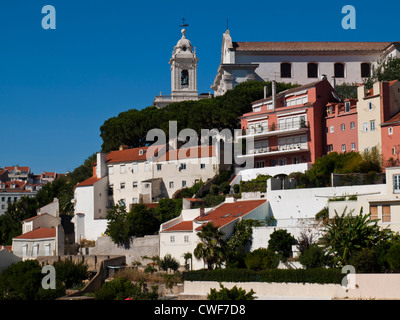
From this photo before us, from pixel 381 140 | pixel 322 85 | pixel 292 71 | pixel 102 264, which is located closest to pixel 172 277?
pixel 102 264

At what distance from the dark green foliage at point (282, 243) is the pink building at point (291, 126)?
53.5ft

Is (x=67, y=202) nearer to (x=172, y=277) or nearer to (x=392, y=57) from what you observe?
(x=172, y=277)

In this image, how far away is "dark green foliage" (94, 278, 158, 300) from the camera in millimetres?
46750

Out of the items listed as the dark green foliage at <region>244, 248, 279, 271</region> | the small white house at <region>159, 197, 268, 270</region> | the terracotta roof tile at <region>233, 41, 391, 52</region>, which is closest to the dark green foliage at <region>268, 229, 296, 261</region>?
the dark green foliage at <region>244, 248, 279, 271</region>

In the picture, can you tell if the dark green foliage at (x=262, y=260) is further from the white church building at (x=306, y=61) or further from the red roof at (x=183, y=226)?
the white church building at (x=306, y=61)

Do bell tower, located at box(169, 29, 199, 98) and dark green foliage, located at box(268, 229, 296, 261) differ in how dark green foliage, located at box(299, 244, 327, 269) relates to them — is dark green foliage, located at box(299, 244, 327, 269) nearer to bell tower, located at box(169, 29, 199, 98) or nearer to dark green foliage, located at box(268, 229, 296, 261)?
dark green foliage, located at box(268, 229, 296, 261)

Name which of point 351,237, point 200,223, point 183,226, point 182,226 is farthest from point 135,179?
point 351,237

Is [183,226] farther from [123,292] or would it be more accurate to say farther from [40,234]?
[40,234]

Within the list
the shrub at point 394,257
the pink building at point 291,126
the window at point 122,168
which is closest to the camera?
the shrub at point 394,257

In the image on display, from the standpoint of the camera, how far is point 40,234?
226 ft

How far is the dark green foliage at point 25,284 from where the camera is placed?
5234 centimetres

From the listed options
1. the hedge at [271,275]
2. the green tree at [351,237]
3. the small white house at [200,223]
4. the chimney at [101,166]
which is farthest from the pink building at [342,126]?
the chimney at [101,166]

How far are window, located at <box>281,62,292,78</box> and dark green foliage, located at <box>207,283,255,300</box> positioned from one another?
5054 centimetres

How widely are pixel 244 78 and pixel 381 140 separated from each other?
33972mm
